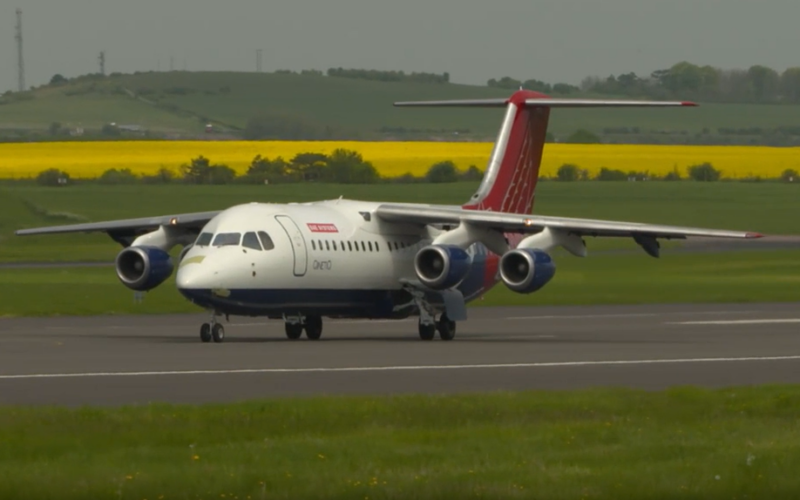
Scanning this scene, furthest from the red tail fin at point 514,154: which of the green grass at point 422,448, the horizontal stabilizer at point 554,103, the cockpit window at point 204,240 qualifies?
the green grass at point 422,448

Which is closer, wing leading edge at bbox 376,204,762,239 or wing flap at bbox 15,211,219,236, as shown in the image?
wing leading edge at bbox 376,204,762,239

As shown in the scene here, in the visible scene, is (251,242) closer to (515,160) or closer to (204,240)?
(204,240)

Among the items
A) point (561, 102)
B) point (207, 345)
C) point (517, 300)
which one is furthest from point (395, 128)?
point (207, 345)

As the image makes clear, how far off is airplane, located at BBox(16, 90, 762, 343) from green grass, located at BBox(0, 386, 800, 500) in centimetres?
1255

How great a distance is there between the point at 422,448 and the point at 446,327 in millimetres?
19484

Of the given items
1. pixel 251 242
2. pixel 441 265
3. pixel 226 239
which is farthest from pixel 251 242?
pixel 441 265

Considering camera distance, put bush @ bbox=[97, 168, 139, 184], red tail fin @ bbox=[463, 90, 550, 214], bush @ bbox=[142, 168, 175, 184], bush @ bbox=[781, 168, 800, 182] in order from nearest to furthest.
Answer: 1. red tail fin @ bbox=[463, 90, 550, 214]
2. bush @ bbox=[97, 168, 139, 184]
3. bush @ bbox=[142, 168, 175, 184]
4. bush @ bbox=[781, 168, 800, 182]

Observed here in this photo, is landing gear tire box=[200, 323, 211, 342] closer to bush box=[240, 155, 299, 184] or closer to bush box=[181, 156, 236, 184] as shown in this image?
bush box=[181, 156, 236, 184]

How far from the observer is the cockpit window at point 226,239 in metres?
31.3

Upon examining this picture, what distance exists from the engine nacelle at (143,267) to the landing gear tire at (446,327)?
558 cm

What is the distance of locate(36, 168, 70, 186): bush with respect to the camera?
79.6m

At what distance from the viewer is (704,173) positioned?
91250 mm

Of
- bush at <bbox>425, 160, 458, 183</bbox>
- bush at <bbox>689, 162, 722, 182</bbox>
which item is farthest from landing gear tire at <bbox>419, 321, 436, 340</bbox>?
bush at <bbox>689, 162, 722, 182</bbox>

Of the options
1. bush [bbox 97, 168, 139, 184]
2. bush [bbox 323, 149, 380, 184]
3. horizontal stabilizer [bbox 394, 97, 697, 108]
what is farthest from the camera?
bush [bbox 323, 149, 380, 184]
